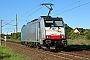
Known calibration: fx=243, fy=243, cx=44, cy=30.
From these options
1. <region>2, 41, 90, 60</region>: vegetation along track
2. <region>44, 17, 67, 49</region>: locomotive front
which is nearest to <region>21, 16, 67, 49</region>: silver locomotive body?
<region>44, 17, 67, 49</region>: locomotive front

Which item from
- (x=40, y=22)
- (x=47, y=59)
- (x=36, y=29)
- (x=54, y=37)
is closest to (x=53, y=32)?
(x=54, y=37)

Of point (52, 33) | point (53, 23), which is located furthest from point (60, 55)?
point (53, 23)

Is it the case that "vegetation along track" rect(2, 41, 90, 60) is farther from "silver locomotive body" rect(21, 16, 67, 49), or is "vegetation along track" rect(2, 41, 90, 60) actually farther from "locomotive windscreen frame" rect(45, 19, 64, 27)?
"locomotive windscreen frame" rect(45, 19, 64, 27)

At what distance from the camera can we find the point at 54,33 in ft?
79.5

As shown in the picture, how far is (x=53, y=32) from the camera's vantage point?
24281mm

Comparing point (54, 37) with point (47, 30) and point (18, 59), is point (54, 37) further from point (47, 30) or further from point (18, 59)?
point (18, 59)

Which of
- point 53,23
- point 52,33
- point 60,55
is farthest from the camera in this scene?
point 53,23

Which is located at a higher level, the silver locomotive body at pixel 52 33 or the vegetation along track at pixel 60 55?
the silver locomotive body at pixel 52 33

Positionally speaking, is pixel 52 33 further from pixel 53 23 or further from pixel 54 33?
pixel 53 23

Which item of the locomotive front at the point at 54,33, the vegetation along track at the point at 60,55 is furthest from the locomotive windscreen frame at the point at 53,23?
the vegetation along track at the point at 60,55

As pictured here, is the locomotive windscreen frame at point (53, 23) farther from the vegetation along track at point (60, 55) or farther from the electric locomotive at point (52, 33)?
the vegetation along track at point (60, 55)

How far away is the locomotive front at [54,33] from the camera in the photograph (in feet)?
78.1

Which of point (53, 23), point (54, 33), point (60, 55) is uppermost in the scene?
point (53, 23)

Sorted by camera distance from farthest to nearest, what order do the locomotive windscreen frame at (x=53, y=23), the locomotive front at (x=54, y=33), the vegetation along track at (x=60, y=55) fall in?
the locomotive windscreen frame at (x=53, y=23)
the locomotive front at (x=54, y=33)
the vegetation along track at (x=60, y=55)
